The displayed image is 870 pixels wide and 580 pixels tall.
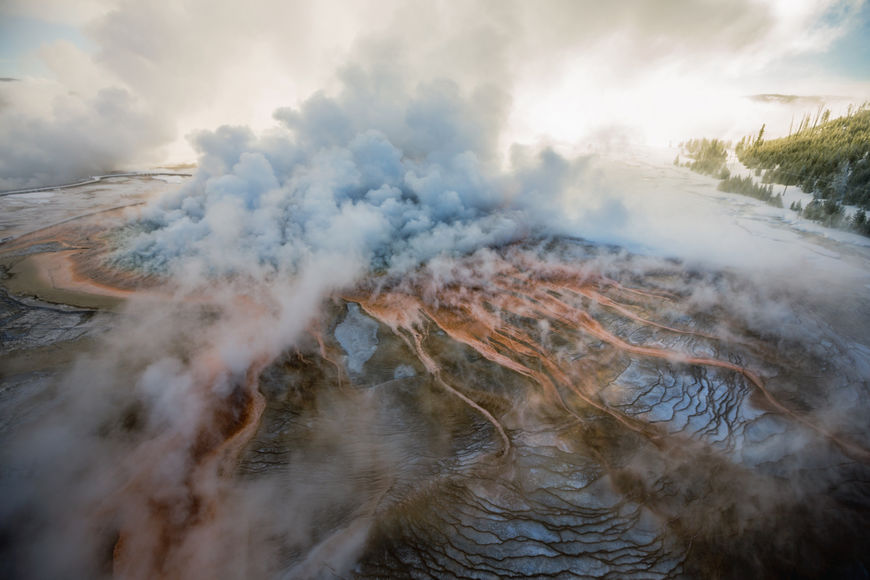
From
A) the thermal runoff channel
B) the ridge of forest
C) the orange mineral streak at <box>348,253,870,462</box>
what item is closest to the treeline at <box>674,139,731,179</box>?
the ridge of forest

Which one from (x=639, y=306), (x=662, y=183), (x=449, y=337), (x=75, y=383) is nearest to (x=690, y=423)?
(x=639, y=306)

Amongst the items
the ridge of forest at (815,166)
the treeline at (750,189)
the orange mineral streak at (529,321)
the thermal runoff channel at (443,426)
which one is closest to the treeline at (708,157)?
the ridge of forest at (815,166)

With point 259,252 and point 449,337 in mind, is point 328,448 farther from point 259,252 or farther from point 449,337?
point 259,252

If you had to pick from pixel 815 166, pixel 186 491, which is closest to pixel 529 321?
pixel 186 491

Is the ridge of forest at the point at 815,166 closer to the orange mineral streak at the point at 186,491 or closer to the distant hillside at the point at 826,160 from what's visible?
the distant hillside at the point at 826,160

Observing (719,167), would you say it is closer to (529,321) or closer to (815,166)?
(815,166)
